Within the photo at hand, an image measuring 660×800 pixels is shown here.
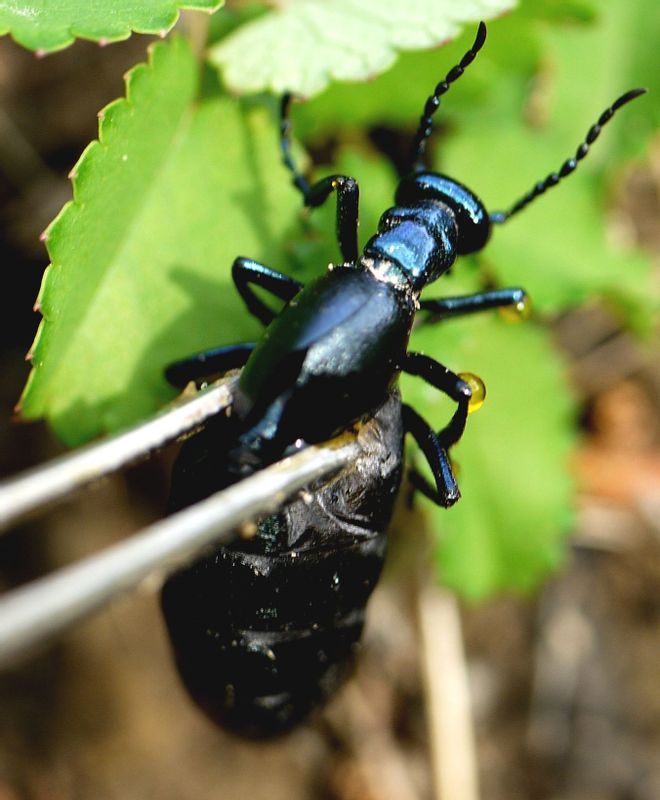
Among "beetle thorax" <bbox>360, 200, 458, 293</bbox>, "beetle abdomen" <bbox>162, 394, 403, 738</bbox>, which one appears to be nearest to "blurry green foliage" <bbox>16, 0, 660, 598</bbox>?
"beetle thorax" <bbox>360, 200, 458, 293</bbox>

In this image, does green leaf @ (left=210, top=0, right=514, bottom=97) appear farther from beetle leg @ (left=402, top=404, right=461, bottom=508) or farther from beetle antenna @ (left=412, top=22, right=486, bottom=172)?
beetle leg @ (left=402, top=404, right=461, bottom=508)

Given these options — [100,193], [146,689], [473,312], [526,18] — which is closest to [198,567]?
[100,193]

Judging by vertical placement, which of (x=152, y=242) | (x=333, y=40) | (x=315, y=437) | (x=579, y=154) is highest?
(x=333, y=40)

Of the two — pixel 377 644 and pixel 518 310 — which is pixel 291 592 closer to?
pixel 518 310

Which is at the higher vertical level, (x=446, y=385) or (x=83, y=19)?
(x=83, y=19)

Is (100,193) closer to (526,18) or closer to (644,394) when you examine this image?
(526,18)

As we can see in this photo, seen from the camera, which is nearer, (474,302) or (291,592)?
(291,592)

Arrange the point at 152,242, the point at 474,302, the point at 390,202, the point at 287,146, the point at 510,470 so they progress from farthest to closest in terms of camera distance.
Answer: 1. the point at 510,470
2. the point at 390,202
3. the point at 287,146
4. the point at 474,302
5. the point at 152,242

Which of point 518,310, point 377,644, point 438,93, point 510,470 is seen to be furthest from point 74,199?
point 377,644
